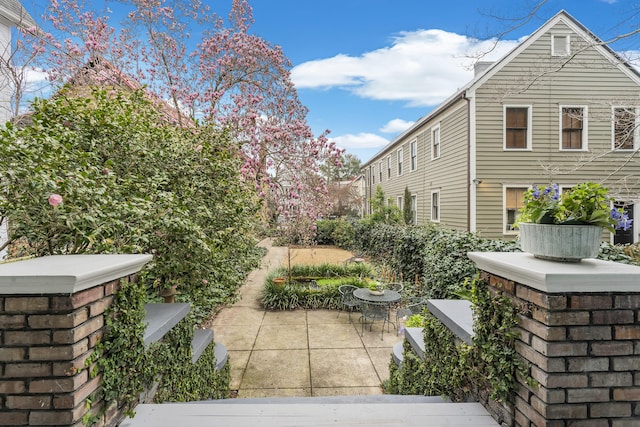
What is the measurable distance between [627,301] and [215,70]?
28.4 feet

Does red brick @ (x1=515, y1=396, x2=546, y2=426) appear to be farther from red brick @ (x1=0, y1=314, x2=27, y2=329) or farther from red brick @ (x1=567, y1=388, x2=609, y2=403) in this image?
red brick @ (x1=0, y1=314, x2=27, y2=329)

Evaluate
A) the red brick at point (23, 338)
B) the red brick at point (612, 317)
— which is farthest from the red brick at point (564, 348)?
the red brick at point (23, 338)

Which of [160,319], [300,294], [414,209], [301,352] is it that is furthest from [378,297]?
[414,209]

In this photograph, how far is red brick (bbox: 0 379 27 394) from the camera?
4.74 ft

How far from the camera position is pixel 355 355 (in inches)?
197

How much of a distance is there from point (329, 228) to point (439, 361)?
16839mm

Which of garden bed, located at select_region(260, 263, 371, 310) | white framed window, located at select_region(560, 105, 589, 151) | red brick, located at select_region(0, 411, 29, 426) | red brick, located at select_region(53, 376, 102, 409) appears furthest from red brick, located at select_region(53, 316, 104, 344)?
white framed window, located at select_region(560, 105, 589, 151)

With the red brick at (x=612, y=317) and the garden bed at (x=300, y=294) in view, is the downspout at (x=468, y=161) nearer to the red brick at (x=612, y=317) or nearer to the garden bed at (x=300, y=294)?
the garden bed at (x=300, y=294)

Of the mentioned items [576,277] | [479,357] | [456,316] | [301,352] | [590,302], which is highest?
[576,277]

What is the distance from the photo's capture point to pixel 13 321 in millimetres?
1437

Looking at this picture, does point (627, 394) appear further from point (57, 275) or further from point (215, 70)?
point (215, 70)

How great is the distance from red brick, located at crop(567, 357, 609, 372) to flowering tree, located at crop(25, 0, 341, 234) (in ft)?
19.3

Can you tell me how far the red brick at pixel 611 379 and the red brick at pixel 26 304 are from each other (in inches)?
101

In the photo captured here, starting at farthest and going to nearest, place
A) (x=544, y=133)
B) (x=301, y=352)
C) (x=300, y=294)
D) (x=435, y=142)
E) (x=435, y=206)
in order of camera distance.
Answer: (x=435, y=206)
(x=435, y=142)
(x=544, y=133)
(x=300, y=294)
(x=301, y=352)
